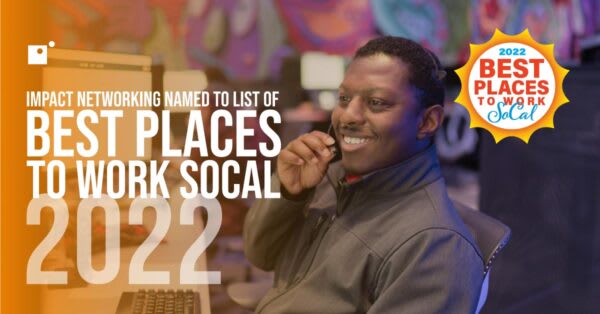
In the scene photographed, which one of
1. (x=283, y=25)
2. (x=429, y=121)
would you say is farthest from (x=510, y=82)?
(x=283, y=25)

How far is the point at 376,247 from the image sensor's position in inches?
44.8

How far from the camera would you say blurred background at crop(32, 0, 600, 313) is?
2.07 metres

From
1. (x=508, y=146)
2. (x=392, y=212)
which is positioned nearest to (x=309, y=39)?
(x=508, y=146)

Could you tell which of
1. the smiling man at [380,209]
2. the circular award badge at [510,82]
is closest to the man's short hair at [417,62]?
the smiling man at [380,209]

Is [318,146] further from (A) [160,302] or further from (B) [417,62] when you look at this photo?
(A) [160,302]

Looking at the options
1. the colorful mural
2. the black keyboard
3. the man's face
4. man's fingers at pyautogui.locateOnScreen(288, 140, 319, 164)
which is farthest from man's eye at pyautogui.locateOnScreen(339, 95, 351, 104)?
the colorful mural

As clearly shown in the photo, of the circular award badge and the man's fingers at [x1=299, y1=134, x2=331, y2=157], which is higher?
the circular award badge

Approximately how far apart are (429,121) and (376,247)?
0.27 m

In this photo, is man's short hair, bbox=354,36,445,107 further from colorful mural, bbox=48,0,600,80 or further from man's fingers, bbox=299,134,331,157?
colorful mural, bbox=48,0,600,80

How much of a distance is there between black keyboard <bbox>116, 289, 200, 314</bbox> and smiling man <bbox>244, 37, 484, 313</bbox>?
0.48 ft

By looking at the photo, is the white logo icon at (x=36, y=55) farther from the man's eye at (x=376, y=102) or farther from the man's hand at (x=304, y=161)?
the man's eye at (x=376, y=102)

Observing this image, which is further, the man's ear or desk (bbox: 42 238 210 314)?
desk (bbox: 42 238 210 314)

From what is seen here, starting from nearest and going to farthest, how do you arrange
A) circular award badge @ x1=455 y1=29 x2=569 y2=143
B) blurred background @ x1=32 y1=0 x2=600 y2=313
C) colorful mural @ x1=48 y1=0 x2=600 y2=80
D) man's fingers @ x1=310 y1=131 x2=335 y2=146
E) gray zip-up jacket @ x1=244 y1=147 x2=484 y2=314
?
gray zip-up jacket @ x1=244 y1=147 x2=484 y2=314
man's fingers @ x1=310 y1=131 x2=335 y2=146
circular award badge @ x1=455 y1=29 x2=569 y2=143
blurred background @ x1=32 y1=0 x2=600 y2=313
colorful mural @ x1=48 y1=0 x2=600 y2=80

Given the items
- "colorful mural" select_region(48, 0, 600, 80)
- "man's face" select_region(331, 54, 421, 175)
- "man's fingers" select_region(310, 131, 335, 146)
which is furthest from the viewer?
"colorful mural" select_region(48, 0, 600, 80)
